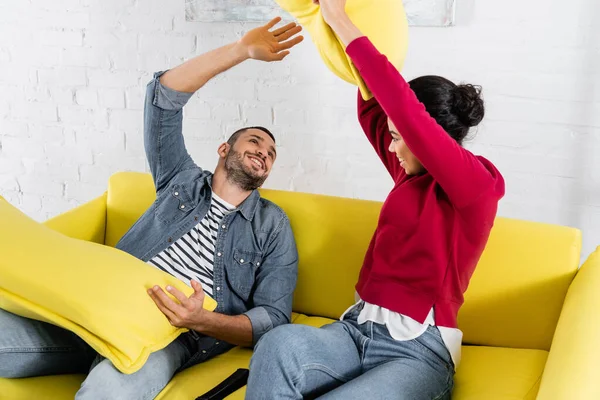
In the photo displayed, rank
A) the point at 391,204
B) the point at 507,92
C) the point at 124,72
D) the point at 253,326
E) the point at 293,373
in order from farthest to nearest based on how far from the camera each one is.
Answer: the point at 124,72
the point at 507,92
the point at 253,326
the point at 391,204
the point at 293,373

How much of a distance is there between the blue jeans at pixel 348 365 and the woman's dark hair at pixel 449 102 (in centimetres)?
50

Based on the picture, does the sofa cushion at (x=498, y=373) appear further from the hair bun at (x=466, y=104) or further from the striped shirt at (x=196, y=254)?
the striped shirt at (x=196, y=254)

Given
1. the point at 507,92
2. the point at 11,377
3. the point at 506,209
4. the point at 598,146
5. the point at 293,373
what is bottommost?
the point at 11,377

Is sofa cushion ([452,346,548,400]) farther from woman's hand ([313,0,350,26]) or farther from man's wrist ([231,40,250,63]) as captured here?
man's wrist ([231,40,250,63])

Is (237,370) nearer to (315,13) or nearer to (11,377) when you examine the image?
(11,377)

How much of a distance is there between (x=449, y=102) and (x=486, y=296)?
59 centimetres

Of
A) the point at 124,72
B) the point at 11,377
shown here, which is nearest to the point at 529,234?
the point at 11,377

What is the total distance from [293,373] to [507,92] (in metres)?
1.30

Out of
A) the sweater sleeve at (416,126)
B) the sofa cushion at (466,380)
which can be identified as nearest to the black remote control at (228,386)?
the sofa cushion at (466,380)

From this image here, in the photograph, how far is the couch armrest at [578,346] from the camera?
150cm

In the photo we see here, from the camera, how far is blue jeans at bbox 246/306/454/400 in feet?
5.40

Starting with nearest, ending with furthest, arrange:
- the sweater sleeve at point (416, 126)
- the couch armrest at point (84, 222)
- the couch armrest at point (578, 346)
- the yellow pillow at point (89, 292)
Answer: the couch armrest at point (578, 346)
the sweater sleeve at point (416, 126)
the yellow pillow at point (89, 292)
the couch armrest at point (84, 222)

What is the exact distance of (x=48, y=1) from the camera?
3119 mm

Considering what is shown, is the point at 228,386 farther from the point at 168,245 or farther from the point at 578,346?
the point at 578,346
